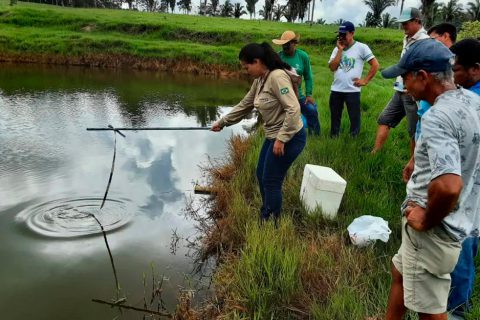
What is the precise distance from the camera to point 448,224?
77.5 inches

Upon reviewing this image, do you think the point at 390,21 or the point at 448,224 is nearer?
the point at 448,224

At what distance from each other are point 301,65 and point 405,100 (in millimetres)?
1741

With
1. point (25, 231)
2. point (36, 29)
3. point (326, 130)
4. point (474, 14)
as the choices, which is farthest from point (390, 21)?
point (25, 231)

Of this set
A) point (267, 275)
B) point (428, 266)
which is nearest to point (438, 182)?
point (428, 266)

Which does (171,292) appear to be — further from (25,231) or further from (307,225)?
(25,231)

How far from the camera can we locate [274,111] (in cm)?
384

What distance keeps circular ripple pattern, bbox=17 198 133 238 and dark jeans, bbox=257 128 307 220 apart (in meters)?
2.01

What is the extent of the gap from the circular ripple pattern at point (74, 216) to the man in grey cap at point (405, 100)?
3.38 metres

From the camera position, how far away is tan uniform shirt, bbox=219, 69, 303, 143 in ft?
12.0

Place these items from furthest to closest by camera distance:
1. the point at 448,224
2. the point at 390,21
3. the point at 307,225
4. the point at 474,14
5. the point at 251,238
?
the point at 390,21 → the point at 474,14 → the point at 307,225 → the point at 251,238 → the point at 448,224

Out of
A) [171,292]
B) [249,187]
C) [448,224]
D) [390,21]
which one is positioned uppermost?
[390,21]

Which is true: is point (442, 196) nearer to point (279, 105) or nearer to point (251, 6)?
point (279, 105)

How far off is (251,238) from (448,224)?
1863 millimetres

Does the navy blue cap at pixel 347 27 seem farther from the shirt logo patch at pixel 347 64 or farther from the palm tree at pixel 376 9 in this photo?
the palm tree at pixel 376 9
